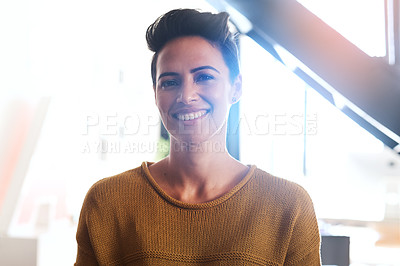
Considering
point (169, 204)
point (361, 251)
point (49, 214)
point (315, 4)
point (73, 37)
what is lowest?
point (361, 251)

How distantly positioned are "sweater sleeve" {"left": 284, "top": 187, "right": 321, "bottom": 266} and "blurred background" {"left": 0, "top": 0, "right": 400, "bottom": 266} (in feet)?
0.45

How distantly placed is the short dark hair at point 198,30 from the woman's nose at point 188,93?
11 cm

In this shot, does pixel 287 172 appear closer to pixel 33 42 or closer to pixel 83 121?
pixel 83 121

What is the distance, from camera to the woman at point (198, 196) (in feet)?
2.80

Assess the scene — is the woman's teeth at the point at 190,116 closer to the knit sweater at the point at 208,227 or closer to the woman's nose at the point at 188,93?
the woman's nose at the point at 188,93

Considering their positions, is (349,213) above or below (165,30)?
below

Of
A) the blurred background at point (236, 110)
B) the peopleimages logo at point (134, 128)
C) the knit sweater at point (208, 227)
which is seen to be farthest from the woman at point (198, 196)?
the peopleimages logo at point (134, 128)

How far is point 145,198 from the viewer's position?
0.92 m

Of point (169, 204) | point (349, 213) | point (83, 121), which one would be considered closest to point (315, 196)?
point (349, 213)

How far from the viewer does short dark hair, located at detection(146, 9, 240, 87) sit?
866 millimetres

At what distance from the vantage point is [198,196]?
2.99 feet

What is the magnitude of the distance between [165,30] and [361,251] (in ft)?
6.23

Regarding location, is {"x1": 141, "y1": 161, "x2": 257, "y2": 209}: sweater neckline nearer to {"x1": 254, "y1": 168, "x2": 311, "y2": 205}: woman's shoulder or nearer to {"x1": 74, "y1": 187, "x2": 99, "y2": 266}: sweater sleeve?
{"x1": 254, "y1": 168, "x2": 311, "y2": 205}: woman's shoulder

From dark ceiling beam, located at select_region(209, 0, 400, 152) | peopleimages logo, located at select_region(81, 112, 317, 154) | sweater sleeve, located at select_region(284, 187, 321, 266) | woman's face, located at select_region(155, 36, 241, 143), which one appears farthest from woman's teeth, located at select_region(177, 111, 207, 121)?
peopleimages logo, located at select_region(81, 112, 317, 154)
